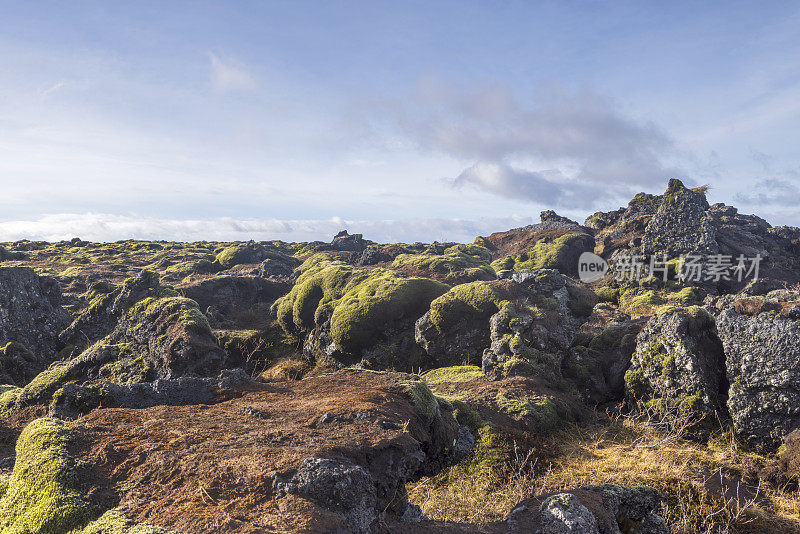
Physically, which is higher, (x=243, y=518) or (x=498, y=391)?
(x=243, y=518)

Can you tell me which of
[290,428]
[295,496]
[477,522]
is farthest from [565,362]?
[295,496]

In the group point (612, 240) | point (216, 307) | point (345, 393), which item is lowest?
point (216, 307)

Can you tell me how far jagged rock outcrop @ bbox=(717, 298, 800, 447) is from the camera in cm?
1128

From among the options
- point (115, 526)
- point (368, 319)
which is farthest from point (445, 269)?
point (115, 526)

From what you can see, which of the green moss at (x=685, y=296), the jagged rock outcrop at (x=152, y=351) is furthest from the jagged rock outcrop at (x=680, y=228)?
the jagged rock outcrop at (x=152, y=351)

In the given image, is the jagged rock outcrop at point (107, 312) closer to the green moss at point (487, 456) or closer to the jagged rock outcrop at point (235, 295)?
the jagged rock outcrop at point (235, 295)

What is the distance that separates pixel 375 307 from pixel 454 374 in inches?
212

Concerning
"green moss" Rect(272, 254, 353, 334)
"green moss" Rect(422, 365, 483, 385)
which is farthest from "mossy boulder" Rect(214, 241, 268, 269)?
"green moss" Rect(422, 365, 483, 385)

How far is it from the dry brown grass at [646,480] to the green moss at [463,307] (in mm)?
6619

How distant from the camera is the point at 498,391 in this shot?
1335 cm

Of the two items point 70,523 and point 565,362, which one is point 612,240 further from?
point 70,523

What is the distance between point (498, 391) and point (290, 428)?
813cm

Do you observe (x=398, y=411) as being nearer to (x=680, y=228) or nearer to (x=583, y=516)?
(x=583, y=516)

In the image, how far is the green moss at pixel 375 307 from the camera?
19.3 m
